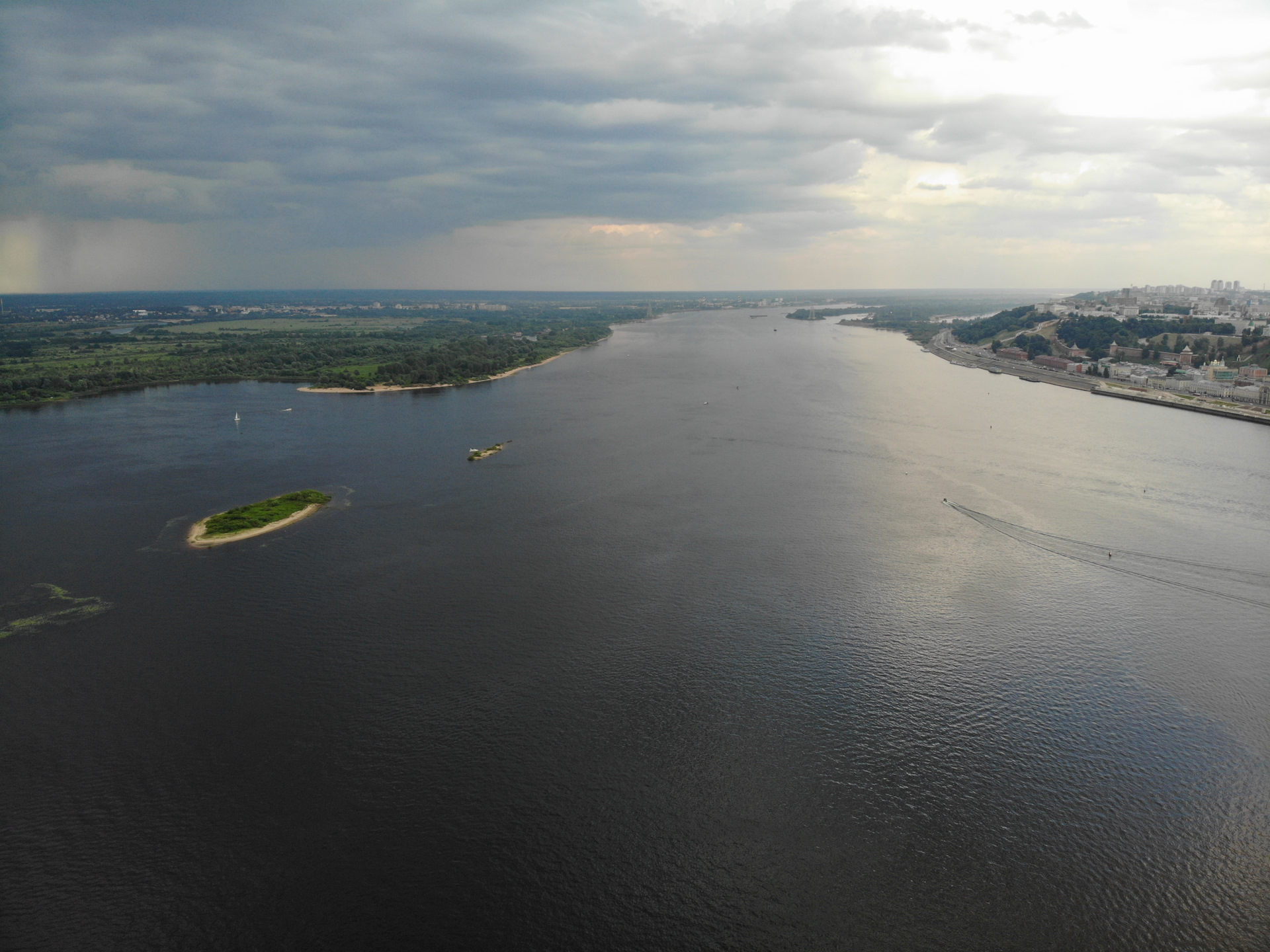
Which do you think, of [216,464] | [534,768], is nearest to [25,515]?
[216,464]

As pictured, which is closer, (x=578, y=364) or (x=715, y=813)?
(x=715, y=813)

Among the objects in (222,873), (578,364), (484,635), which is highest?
(578,364)

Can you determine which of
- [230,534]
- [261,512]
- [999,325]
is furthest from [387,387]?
[999,325]

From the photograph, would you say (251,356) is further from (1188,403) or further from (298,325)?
(1188,403)

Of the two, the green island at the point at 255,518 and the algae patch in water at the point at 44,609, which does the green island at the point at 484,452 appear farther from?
the algae patch in water at the point at 44,609

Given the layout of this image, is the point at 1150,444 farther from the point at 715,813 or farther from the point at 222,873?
the point at 222,873
